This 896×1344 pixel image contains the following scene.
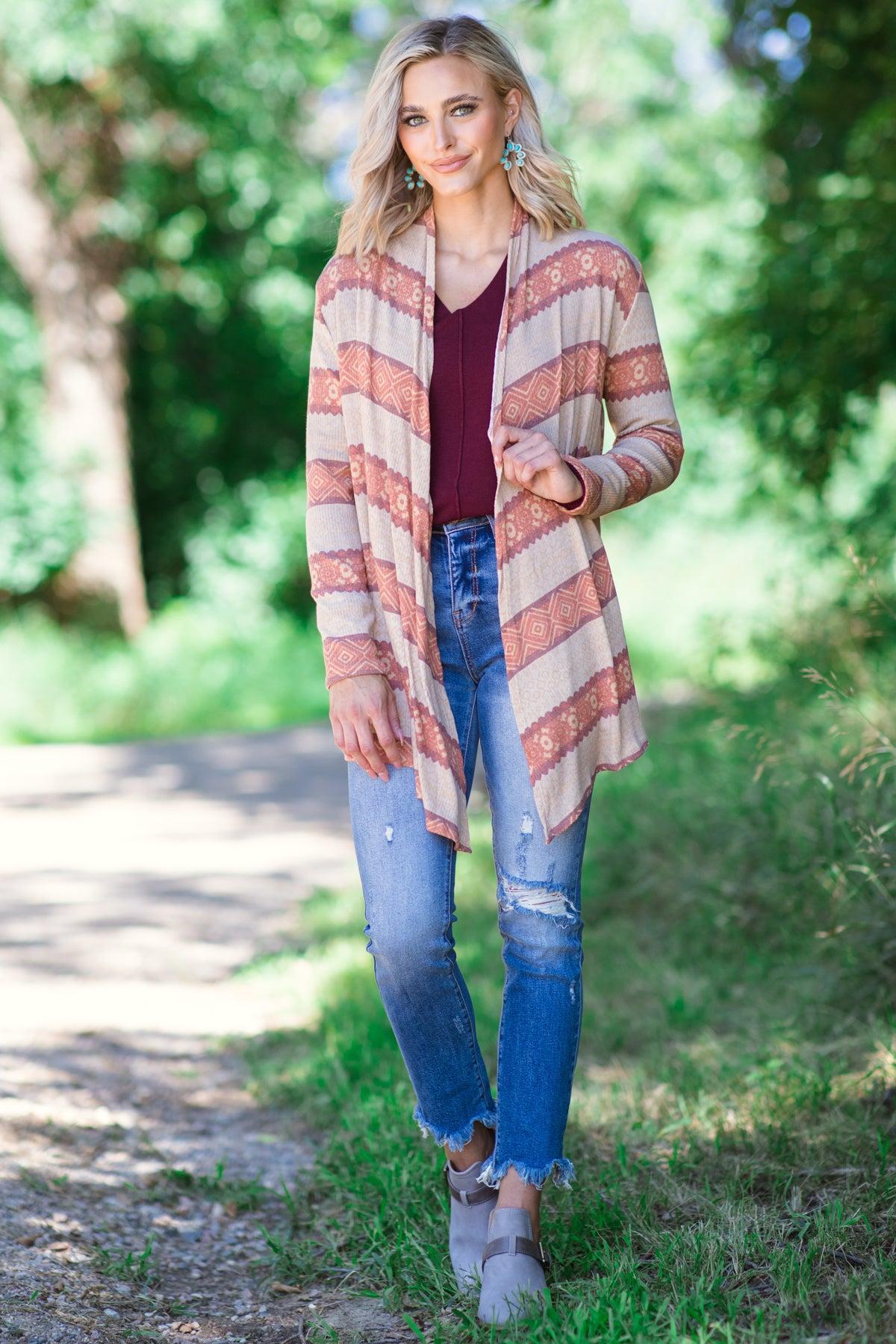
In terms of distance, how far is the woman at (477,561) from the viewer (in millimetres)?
2412

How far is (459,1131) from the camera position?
257 centimetres

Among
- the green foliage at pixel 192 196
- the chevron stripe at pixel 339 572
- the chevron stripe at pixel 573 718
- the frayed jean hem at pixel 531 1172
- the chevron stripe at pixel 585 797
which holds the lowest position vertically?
the frayed jean hem at pixel 531 1172

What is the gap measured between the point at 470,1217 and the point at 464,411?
144 centimetres

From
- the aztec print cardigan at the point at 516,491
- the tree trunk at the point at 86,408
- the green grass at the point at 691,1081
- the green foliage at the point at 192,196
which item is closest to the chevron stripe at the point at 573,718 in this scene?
the aztec print cardigan at the point at 516,491

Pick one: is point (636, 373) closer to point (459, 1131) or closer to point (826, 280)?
point (459, 1131)

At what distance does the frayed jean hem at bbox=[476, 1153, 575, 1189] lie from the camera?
2.42 metres

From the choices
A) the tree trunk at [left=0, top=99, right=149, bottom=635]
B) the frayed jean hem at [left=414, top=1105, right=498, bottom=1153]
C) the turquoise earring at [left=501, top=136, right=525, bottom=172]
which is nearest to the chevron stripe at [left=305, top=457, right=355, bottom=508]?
the turquoise earring at [left=501, top=136, right=525, bottom=172]

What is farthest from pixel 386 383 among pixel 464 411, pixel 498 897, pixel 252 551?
pixel 252 551

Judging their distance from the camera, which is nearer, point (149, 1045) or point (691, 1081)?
point (691, 1081)

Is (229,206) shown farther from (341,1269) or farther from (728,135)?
(341,1269)

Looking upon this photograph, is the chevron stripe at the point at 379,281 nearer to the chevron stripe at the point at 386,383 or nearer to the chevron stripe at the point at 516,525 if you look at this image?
the chevron stripe at the point at 386,383

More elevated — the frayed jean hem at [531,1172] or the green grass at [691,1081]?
the frayed jean hem at [531,1172]

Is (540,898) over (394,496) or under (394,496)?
under

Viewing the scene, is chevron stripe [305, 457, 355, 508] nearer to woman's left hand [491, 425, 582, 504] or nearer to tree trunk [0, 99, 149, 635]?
woman's left hand [491, 425, 582, 504]
